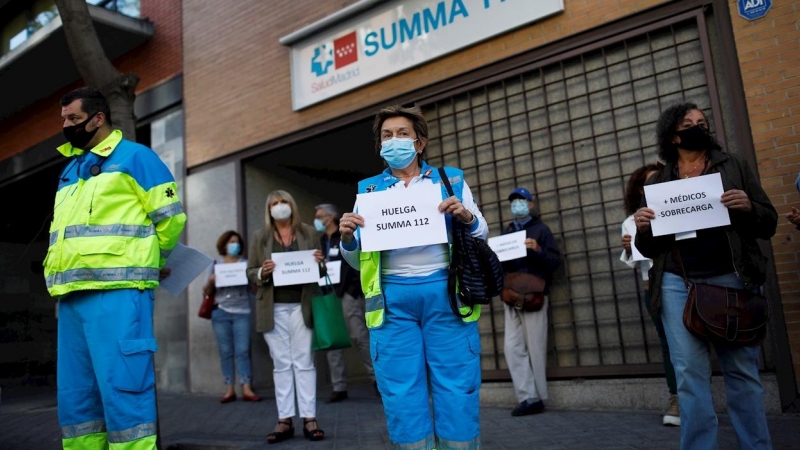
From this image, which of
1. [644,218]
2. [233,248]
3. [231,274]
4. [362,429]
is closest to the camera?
[644,218]

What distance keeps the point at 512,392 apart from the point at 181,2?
316 inches

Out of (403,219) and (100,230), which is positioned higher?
(100,230)

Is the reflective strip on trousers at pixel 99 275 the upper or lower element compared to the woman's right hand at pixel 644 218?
lower

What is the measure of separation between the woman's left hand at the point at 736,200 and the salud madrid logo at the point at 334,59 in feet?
18.4

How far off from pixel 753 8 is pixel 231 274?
20.2 feet

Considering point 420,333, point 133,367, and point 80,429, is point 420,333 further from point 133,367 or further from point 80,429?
point 80,429

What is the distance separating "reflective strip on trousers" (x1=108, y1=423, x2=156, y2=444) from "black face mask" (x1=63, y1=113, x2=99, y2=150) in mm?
1617

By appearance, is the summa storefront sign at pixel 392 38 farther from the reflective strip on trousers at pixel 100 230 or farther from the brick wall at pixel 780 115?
the reflective strip on trousers at pixel 100 230

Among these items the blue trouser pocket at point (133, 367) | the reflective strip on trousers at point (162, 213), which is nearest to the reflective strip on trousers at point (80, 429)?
the blue trouser pocket at point (133, 367)

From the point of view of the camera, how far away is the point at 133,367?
3.31 metres

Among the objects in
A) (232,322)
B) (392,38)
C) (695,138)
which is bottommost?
(232,322)

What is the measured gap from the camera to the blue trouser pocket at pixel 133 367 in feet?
10.7

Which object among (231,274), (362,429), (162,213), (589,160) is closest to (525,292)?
(589,160)

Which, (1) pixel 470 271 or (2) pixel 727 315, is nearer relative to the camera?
(1) pixel 470 271
